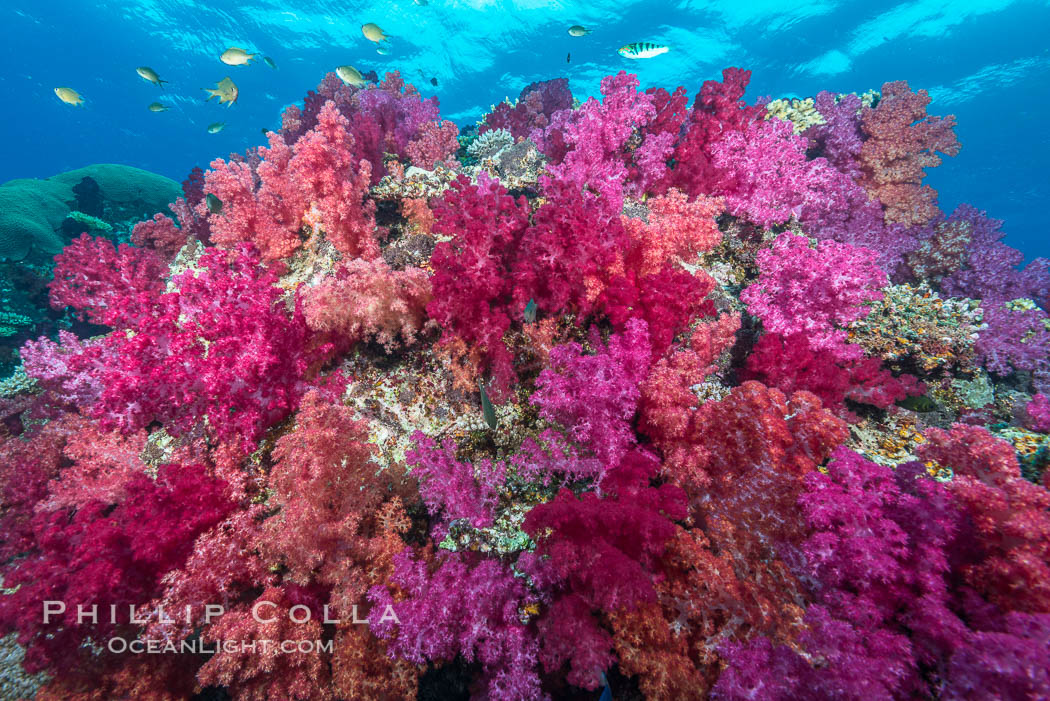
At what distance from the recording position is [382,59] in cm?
3984

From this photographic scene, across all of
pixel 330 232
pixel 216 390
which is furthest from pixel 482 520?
pixel 330 232

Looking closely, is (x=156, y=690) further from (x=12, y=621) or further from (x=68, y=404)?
(x=68, y=404)

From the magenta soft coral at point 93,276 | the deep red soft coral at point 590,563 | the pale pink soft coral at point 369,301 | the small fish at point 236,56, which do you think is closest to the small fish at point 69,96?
the small fish at point 236,56

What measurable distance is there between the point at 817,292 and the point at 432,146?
705 cm

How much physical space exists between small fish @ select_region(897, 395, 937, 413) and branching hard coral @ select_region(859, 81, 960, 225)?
422 centimetres

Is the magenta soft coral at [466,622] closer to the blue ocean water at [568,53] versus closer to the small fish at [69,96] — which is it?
the small fish at [69,96]

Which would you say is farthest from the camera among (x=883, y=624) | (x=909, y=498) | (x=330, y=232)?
(x=330, y=232)

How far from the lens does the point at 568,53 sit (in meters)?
16.8

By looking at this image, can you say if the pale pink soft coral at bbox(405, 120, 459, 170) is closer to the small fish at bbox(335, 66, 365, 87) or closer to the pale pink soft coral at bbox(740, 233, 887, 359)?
the small fish at bbox(335, 66, 365, 87)

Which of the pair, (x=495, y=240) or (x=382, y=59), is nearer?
(x=495, y=240)

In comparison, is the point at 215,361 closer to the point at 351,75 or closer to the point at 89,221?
the point at 351,75

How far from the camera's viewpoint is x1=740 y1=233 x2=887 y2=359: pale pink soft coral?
4.45 m

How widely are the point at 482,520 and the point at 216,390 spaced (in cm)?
316

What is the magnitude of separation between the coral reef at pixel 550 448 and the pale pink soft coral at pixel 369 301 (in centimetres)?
5
